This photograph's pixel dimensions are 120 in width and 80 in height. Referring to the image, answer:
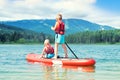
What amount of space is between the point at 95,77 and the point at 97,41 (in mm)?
178378

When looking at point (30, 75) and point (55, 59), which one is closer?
point (30, 75)

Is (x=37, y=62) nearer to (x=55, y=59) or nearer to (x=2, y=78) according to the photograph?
(x=55, y=59)

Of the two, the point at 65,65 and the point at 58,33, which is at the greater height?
the point at 58,33

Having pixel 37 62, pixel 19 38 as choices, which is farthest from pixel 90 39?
pixel 37 62

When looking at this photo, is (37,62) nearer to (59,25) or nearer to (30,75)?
(59,25)

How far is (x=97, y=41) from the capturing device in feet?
632

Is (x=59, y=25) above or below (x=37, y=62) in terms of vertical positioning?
above

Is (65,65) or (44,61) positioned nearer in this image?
(65,65)

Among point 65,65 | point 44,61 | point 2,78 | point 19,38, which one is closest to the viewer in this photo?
point 2,78

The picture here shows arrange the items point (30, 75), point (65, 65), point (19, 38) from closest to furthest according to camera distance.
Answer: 1. point (30, 75)
2. point (65, 65)
3. point (19, 38)

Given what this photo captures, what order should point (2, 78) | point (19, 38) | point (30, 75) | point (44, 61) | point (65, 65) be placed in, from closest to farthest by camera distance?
point (2, 78) → point (30, 75) → point (65, 65) → point (44, 61) → point (19, 38)

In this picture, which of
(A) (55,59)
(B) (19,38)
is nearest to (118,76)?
(A) (55,59)

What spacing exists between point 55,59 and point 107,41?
16908 cm

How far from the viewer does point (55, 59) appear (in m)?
21.5
